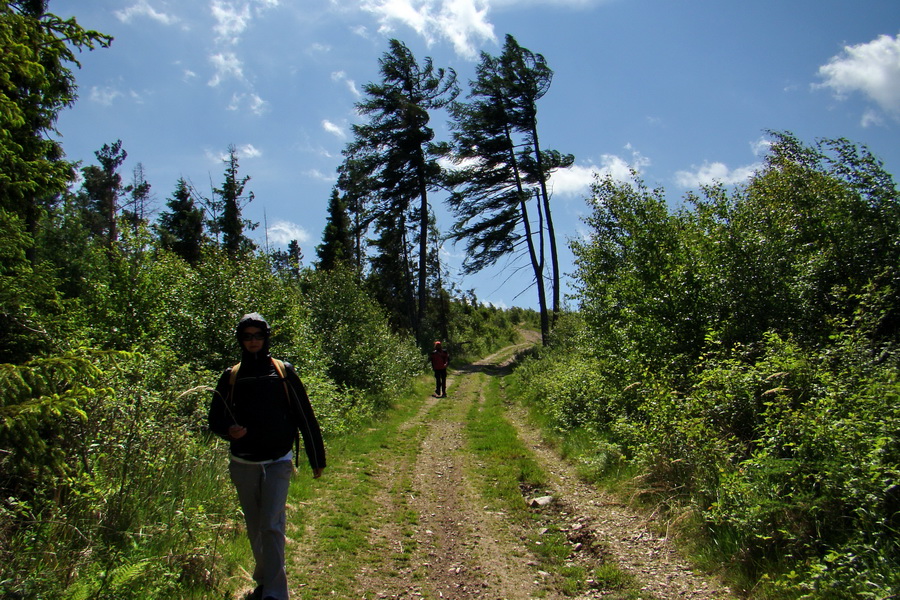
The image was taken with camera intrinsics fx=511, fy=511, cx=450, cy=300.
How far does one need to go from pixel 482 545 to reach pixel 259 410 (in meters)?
3.24

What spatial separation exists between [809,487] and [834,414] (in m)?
0.68

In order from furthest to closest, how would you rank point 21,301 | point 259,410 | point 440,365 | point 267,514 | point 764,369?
point 440,365
point 764,369
point 21,301
point 259,410
point 267,514

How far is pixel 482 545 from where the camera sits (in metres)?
5.86

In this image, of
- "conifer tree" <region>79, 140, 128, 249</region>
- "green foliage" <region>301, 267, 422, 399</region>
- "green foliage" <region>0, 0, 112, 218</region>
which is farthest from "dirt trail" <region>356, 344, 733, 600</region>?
"conifer tree" <region>79, 140, 128, 249</region>

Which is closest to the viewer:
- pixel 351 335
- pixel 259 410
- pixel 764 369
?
pixel 259 410

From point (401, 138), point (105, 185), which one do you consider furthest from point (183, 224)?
point (401, 138)

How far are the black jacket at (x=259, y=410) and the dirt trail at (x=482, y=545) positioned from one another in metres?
1.77

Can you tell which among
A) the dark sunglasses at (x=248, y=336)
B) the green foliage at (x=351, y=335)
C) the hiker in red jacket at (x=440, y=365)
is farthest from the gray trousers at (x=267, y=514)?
the hiker in red jacket at (x=440, y=365)

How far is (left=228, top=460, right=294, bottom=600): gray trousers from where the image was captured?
3.95 m

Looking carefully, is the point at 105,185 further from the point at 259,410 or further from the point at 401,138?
the point at 259,410

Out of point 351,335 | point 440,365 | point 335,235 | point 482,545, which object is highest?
point 335,235

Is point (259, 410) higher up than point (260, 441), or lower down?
higher up

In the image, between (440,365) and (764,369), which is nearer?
(764,369)

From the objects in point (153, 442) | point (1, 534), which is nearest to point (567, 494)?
point (153, 442)
